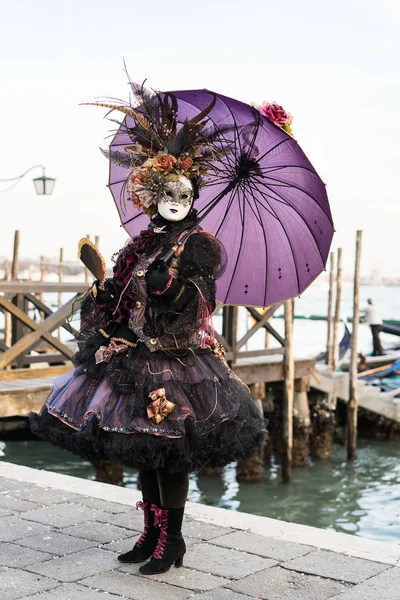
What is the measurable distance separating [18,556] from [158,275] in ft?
4.04

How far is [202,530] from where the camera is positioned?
383 centimetres

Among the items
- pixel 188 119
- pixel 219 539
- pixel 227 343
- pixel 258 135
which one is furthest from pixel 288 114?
pixel 227 343

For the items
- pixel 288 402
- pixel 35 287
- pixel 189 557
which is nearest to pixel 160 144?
pixel 189 557

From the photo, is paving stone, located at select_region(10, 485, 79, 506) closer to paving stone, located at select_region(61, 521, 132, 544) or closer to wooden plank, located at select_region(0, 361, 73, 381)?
paving stone, located at select_region(61, 521, 132, 544)

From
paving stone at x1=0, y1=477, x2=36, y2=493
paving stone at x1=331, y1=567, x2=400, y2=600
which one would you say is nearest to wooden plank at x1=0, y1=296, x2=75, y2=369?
paving stone at x1=0, y1=477, x2=36, y2=493

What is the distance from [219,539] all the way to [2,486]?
132 centimetres

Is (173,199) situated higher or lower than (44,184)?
lower

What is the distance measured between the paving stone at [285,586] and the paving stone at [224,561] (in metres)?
0.06

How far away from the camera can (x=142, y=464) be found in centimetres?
308

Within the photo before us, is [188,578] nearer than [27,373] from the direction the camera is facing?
Yes

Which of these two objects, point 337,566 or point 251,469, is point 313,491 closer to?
point 251,469

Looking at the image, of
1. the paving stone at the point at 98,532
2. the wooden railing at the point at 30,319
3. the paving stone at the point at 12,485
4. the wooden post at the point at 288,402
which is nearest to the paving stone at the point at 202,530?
the paving stone at the point at 98,532

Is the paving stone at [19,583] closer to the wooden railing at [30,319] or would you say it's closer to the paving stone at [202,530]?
the paving stone at [202,530]

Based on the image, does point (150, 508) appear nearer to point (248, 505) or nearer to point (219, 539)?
point (219, 539)
